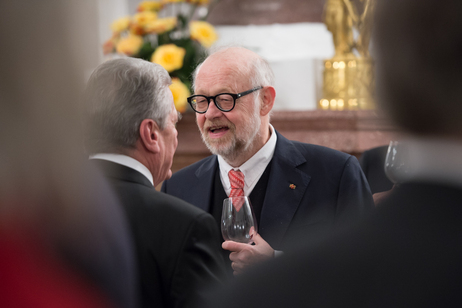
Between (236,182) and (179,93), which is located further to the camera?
(179,93)

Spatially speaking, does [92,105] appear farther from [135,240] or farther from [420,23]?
[420,23]

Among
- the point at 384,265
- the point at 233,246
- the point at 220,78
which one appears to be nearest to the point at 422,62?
the point at 384,265

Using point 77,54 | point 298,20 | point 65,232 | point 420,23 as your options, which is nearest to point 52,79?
point 77,54

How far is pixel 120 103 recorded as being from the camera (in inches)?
67.3

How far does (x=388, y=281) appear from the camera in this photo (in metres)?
0.69

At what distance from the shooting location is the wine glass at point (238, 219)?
1.98 m

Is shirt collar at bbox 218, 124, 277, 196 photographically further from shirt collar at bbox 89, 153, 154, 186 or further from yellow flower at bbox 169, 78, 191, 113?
yellow flower at bbox 169, 78, 191, 113

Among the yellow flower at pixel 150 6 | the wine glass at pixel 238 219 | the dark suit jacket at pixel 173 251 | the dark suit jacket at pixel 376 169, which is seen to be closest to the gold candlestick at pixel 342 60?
the dark suit jacket at pixel 376 169

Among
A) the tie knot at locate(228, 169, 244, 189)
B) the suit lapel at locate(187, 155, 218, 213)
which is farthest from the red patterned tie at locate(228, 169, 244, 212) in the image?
the suit lapel at locate(187, 155, 218, 213)

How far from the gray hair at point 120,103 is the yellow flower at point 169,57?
2.38 m

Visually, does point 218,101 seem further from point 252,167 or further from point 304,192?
point 304,192

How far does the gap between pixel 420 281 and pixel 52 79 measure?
553mm

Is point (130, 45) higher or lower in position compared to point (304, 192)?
higher

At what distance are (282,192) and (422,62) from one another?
1.89 m
